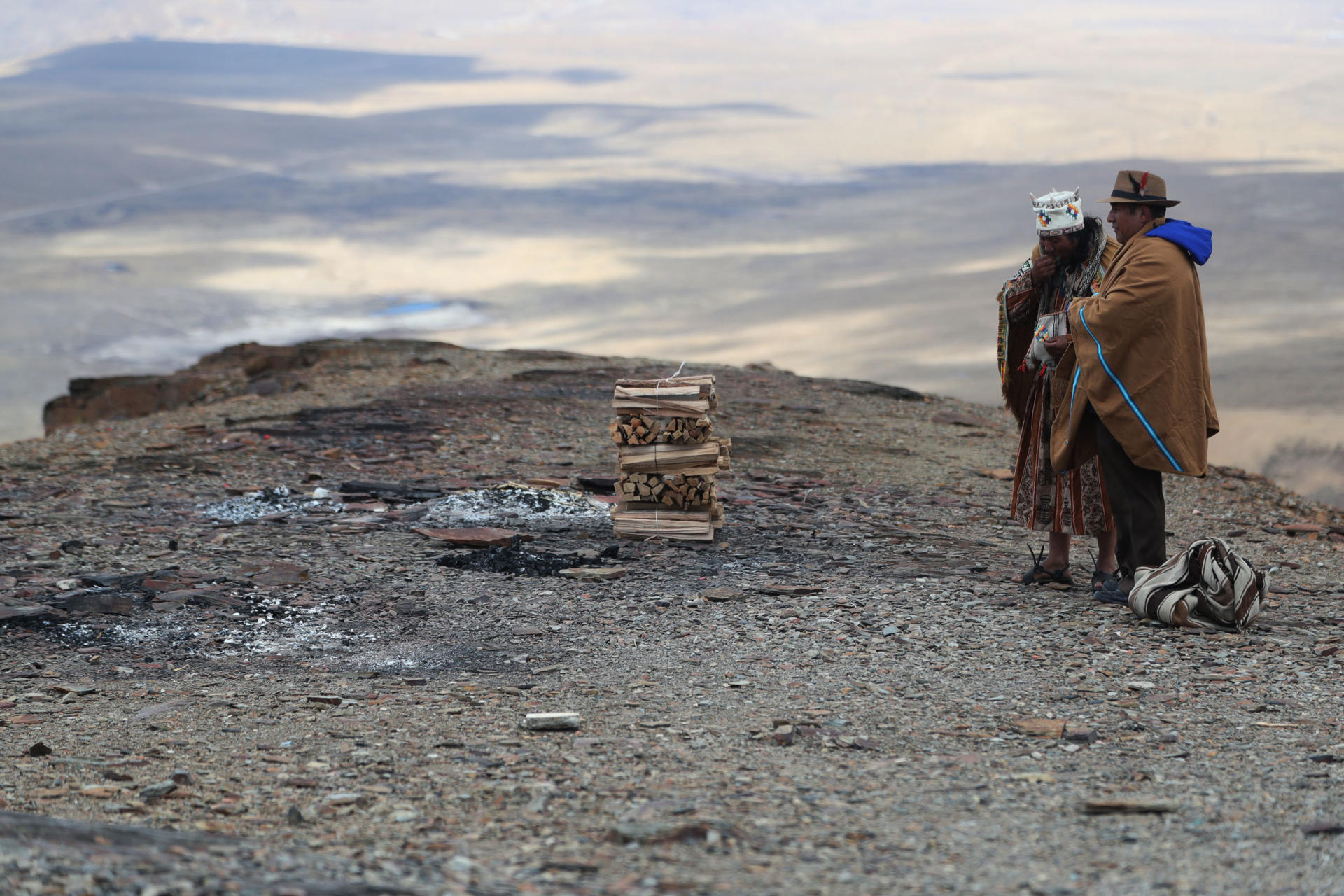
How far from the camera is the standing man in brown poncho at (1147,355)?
6.46 metres

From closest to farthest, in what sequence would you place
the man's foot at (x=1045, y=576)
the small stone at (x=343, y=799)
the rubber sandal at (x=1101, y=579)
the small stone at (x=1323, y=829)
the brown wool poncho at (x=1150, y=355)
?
1. the small stone at (x=1323, y=829)
2. the small stone at (x=343, y=799)
3. the brown wool poncho at (x=1150, y=355)
4. the rubber sandal at (x=1101, y=579)
5. the man's foot at (x=1045, y=576)

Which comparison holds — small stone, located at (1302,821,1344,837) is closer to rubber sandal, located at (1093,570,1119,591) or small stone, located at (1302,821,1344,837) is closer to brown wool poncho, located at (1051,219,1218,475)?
brown wool poncho, located at (1051,219,1218,475)

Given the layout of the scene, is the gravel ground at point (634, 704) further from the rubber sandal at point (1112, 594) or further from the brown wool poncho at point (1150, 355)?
the brown wool poncho at point (1150, 355)

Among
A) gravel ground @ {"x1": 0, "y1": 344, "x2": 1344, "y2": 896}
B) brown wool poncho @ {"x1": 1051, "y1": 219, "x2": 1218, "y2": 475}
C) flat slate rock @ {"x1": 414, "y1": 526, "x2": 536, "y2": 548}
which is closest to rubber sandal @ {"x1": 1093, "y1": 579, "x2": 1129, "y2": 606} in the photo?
gravel ground @ {"x1": 0, "y1": 344, "x2": 1344, "y2": 896}

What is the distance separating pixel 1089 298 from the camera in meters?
6.61

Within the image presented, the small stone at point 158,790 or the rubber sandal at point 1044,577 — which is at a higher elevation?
the rubber sandal at point 1044,577

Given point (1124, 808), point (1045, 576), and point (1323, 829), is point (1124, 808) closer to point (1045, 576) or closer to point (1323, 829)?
point (1323, 829)

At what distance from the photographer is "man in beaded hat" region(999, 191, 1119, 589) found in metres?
6.83

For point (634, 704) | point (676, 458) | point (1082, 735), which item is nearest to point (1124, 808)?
point (1082, 735)

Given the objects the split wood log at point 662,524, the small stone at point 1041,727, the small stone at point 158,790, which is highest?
the split wood log at point 662,524

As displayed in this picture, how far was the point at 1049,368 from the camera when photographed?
7.02 meters

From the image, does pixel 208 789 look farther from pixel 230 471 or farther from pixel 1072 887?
pixel 230 471

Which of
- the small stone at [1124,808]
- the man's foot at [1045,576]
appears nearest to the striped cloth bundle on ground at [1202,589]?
the man's foot at [1045,576]

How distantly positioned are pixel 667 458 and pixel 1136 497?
327cm
